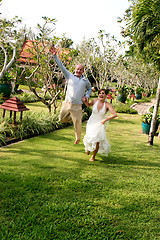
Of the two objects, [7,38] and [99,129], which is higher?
[7,38]

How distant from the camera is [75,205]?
11.5 feet

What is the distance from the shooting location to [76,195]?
383 centimetres

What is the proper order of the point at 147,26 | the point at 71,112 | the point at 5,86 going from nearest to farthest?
the point at 71,112 < the point at 147,26 < the point at 5,86

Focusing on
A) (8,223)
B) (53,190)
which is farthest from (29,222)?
(53,190)

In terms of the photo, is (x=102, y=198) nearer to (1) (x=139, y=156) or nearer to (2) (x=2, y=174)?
(2) (x=2, y=174)

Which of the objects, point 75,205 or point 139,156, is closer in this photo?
point 75,205

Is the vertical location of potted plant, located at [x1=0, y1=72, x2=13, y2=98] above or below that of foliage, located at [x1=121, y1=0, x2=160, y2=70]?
below

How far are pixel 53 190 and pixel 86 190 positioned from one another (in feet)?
1.88

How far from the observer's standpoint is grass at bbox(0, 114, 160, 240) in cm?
297

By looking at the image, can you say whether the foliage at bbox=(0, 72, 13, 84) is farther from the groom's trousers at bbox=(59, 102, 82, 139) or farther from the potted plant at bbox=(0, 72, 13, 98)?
the groom's trousers at bbox=(59, 102, 82, 139)

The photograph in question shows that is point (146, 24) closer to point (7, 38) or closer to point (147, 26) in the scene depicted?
point (147, 26)

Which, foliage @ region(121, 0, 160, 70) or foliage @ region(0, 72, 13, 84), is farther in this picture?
foliage @ region(0, 72, 13, 84)

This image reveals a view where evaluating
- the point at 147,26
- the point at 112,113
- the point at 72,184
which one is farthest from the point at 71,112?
the point at 147,26

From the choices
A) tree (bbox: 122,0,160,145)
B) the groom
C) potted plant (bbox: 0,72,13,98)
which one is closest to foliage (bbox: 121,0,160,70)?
tree (bbox: 122,0,160,145)
